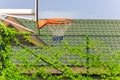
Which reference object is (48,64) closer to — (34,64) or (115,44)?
(34,64)

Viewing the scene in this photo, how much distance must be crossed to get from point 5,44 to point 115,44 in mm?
5900

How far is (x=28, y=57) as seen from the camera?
9688 mm

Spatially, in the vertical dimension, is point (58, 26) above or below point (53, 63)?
above

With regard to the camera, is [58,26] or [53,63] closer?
[53,63]

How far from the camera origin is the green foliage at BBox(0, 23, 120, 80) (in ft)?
30.5

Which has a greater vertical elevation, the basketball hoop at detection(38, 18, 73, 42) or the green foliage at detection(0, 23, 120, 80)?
the basketball hoop at detection(38, 18, 73, 42)

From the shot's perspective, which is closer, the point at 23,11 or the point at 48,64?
the point at 23,11

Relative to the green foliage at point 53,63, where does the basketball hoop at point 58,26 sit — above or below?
above

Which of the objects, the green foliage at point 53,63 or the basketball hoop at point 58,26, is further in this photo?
the basketball hoop at point 58,26

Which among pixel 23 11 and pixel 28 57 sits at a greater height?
pixel 23 11

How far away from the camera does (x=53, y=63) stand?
9.55 m

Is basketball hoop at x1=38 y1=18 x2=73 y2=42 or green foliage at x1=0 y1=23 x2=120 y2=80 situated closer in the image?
green foliage at x1=0 y1=23 x2=120 y2=80

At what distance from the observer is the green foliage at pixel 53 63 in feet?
30.5

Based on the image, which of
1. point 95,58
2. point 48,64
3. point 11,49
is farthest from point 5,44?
point 95,58
